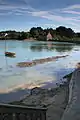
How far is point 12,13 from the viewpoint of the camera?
14.5 metres

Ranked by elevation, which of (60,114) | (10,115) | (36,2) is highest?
(36,2)

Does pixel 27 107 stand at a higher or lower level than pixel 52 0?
lower

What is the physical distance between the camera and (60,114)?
114 inches

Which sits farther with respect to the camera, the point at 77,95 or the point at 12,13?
the point at 12,13

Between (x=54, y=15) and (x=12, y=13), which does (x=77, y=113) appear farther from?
(x=12, y=13)

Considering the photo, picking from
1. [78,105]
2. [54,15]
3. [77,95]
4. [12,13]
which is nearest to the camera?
[78,105]

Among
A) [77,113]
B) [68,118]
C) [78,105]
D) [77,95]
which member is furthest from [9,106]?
[77,95]

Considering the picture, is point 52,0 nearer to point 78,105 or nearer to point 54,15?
point 78,105

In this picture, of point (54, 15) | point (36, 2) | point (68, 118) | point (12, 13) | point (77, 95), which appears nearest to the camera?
point (68, 118)

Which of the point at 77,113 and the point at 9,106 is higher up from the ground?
the point at 9,106

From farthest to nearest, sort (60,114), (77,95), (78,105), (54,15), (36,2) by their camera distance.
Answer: (54,15) → (36,2) → (77,95) → (78,105) → (60,114)

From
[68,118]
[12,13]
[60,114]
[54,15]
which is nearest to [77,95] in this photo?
[60,114]

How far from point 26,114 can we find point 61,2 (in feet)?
15.9

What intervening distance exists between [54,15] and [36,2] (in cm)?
582
